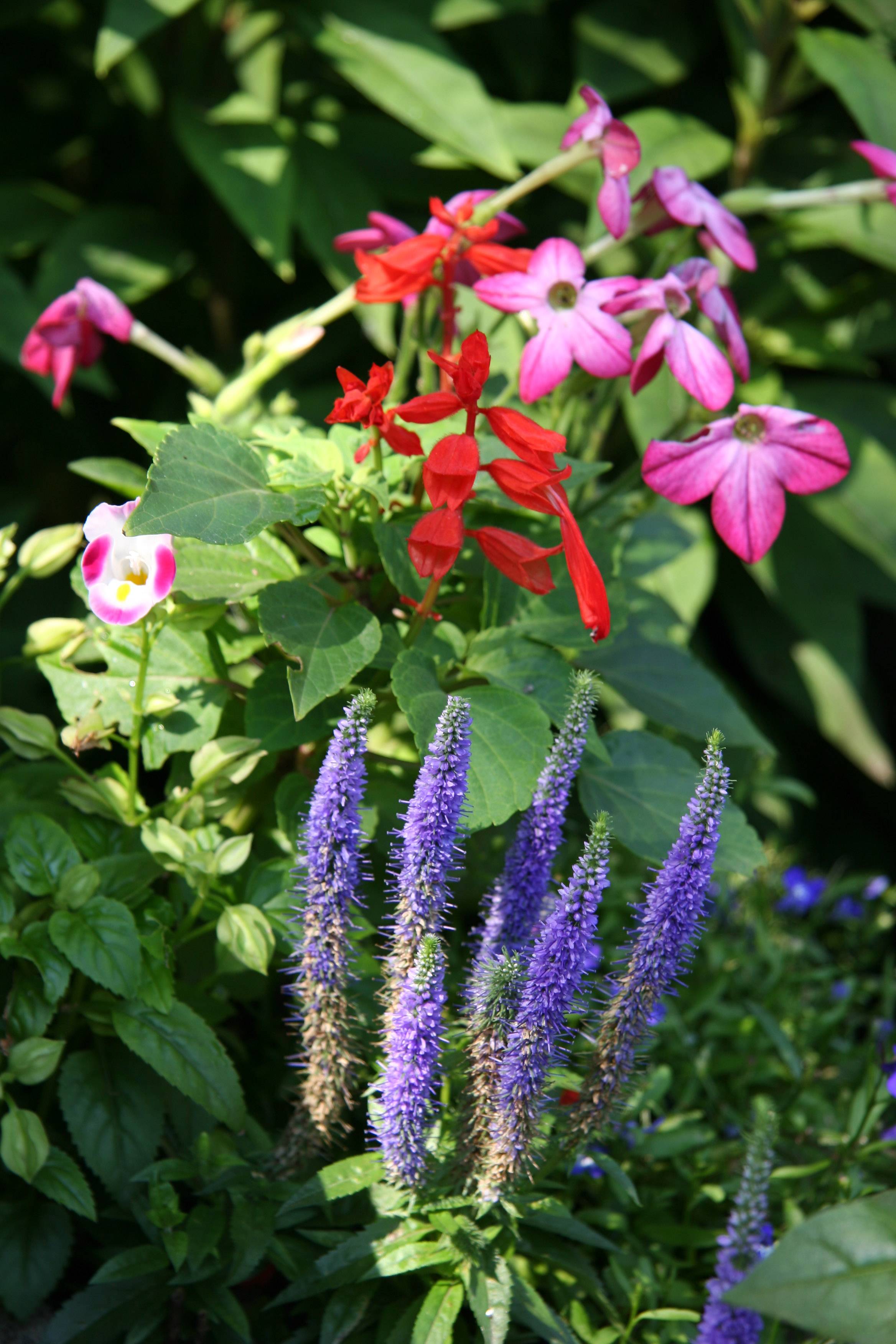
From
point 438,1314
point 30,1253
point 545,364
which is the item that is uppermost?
point 545,364

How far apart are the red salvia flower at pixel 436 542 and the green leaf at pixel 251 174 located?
82 cm

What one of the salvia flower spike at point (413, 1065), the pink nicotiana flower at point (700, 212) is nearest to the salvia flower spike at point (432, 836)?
the salvia flower spike at point (413, 1065)

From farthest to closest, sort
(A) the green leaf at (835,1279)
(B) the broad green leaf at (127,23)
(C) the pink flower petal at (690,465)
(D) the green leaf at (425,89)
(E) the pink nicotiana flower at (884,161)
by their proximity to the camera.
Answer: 1. (D) the green leaf at (425,89)
2. (B) the broad green leaf at (127,23)
3. (E) the pink nicotiana flower at (884,161)
4. (C) the pink flower petal at (690,465)
5. (A) the green leaf at (835,1279)

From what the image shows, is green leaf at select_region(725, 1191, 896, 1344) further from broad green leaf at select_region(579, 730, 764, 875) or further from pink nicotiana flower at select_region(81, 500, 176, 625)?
pink nicotiana flower at select_region(81, 500, 176, 625)

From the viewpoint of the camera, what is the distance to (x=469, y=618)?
105cm

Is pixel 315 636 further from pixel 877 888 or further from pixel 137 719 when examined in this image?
pixel 877 888

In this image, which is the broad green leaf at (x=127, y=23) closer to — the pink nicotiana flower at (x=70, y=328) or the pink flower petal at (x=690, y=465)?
the pink nicotiana flower at (x=70, y=328)

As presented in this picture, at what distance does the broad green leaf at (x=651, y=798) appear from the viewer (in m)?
0.89

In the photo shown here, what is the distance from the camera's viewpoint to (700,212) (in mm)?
1010

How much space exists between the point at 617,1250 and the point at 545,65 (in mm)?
1835

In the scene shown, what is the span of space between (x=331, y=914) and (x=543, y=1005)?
16cm

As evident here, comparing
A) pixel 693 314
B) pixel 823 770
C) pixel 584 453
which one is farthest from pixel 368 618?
pixel 823 770

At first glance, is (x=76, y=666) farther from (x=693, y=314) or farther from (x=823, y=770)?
(x=823, y=770)

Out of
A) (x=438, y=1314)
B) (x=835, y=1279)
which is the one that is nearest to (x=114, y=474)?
(x=438, y=1314)
